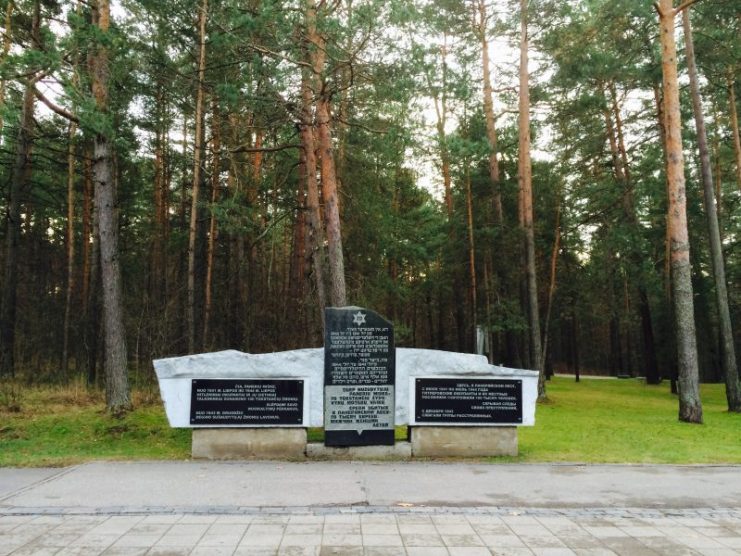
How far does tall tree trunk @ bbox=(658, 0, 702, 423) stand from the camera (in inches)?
527

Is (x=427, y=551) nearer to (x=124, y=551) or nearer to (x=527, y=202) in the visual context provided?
(x=124, y=551)

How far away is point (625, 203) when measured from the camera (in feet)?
78.8

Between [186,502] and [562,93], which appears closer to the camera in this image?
[186,502]

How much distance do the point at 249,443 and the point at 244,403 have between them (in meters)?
0.60

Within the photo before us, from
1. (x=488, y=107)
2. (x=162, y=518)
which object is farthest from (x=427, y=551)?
(x=488, y=107)

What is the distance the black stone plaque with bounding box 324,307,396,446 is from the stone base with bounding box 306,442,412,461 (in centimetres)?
8

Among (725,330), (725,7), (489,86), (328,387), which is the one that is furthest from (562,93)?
(328,387)

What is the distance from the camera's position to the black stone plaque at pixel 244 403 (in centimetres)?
838

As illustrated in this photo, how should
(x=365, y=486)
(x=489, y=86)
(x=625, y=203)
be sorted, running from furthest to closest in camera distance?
(x=625, y=203), (x=489, y=86), (x=365, y=486)

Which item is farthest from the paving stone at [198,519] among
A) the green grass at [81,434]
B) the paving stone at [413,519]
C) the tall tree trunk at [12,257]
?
the tall tree trunk at [12,257]

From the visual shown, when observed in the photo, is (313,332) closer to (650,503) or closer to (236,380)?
(236,380)

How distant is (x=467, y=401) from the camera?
870 centimetres

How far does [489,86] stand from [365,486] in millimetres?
18804

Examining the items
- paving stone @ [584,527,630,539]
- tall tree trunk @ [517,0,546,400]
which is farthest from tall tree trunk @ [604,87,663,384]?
paving stone @ [584,527,630,539]
